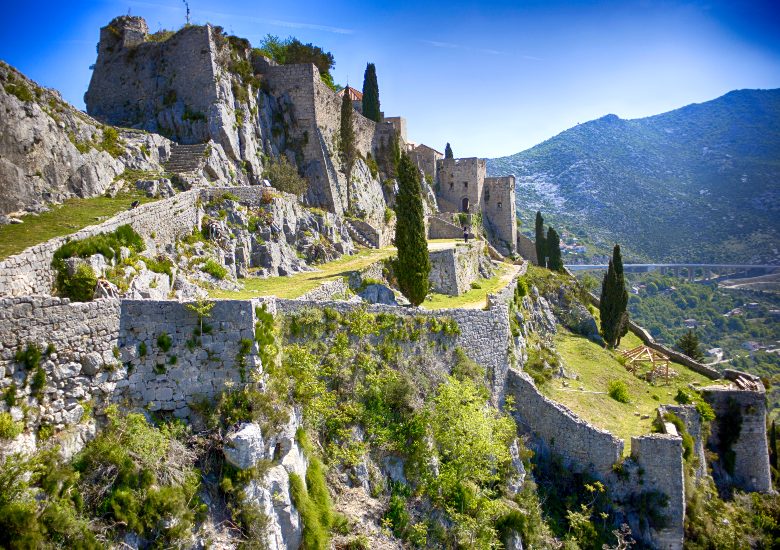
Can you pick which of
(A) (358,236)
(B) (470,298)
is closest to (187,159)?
(A) (358,236)

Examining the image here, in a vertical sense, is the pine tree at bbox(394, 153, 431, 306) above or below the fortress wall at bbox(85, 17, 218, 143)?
below

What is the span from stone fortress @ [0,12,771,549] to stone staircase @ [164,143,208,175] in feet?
0.49

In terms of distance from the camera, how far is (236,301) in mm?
12000

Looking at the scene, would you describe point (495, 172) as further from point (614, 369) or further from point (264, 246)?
point (264, 246)

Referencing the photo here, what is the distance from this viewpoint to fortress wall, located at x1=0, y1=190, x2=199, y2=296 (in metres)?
12.9

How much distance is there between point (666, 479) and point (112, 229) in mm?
21582

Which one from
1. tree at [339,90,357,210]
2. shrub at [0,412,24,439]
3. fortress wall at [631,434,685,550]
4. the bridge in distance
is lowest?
the bridge in distance

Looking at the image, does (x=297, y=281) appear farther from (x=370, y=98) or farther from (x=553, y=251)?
(x=553, y=251)

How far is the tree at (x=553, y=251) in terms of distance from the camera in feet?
192

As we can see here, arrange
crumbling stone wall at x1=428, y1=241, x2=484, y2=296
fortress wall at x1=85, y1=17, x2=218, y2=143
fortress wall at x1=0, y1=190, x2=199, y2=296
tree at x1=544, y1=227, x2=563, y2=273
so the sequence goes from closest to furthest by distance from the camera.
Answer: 1. fortress wall at x1=0, y1=190, x2=199, y2=296
2. crumbling stone wall at x1=428, y1=241, x2=484, y2=296
3. fortress wall at x1=85, y1=17, x2=218, y2=143
4. tree at x1=544, y1=227, x2=563, y2=273

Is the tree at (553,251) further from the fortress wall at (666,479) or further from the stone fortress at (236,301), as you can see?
the fortress wall at (666,479)

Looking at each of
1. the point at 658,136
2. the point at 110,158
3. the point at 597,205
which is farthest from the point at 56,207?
the point at 658,136

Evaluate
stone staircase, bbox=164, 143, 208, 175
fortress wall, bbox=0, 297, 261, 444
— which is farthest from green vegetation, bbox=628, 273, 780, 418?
fortress wall, bbox=0, 297, 261, 444

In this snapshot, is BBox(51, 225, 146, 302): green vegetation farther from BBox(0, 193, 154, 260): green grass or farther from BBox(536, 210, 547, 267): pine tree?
BBox(536, 210, 547, 267): pine tree
